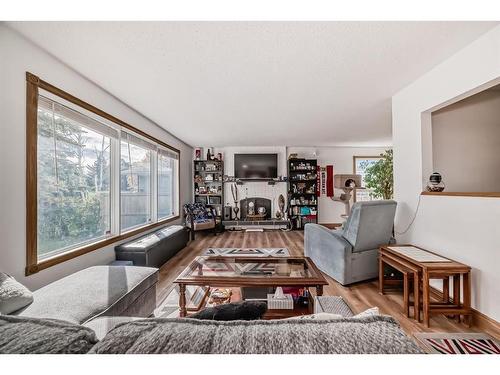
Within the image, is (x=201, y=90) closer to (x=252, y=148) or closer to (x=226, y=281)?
(x=226, y=281)

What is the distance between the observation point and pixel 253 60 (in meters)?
1.99

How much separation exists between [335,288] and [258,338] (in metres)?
2.33

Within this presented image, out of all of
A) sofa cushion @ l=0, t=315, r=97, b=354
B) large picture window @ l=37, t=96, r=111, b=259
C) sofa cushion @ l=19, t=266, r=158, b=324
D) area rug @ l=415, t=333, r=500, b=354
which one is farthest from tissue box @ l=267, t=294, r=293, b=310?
large picture window @ l=37, t=96, r=111, b=259

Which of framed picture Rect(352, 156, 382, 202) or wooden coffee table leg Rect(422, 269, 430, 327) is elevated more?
framed picture Rect(352, 156, 382, 202)

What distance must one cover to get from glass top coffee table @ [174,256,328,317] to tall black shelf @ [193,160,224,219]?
4010 millimetres

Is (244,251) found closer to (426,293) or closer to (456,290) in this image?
(426,293)

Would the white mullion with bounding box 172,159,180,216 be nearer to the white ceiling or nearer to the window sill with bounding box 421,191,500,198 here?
the white ceiling

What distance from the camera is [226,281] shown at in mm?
1741

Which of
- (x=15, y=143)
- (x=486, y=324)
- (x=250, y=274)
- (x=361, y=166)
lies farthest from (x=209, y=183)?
(x=486, y=324)

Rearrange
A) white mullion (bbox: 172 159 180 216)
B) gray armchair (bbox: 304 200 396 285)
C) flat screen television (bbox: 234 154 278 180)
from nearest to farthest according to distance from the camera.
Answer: gray armchair (bbox: 304 200 396 285)
white mullion (bbox: 172 159 180 216)
flat screen television (bbox: 234 154 278 180)

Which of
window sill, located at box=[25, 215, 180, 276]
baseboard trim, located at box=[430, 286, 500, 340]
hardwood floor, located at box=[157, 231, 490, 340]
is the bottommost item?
hardwood floor, located at box=[157, 231, 490, 340]

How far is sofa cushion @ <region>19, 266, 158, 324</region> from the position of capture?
124cm
